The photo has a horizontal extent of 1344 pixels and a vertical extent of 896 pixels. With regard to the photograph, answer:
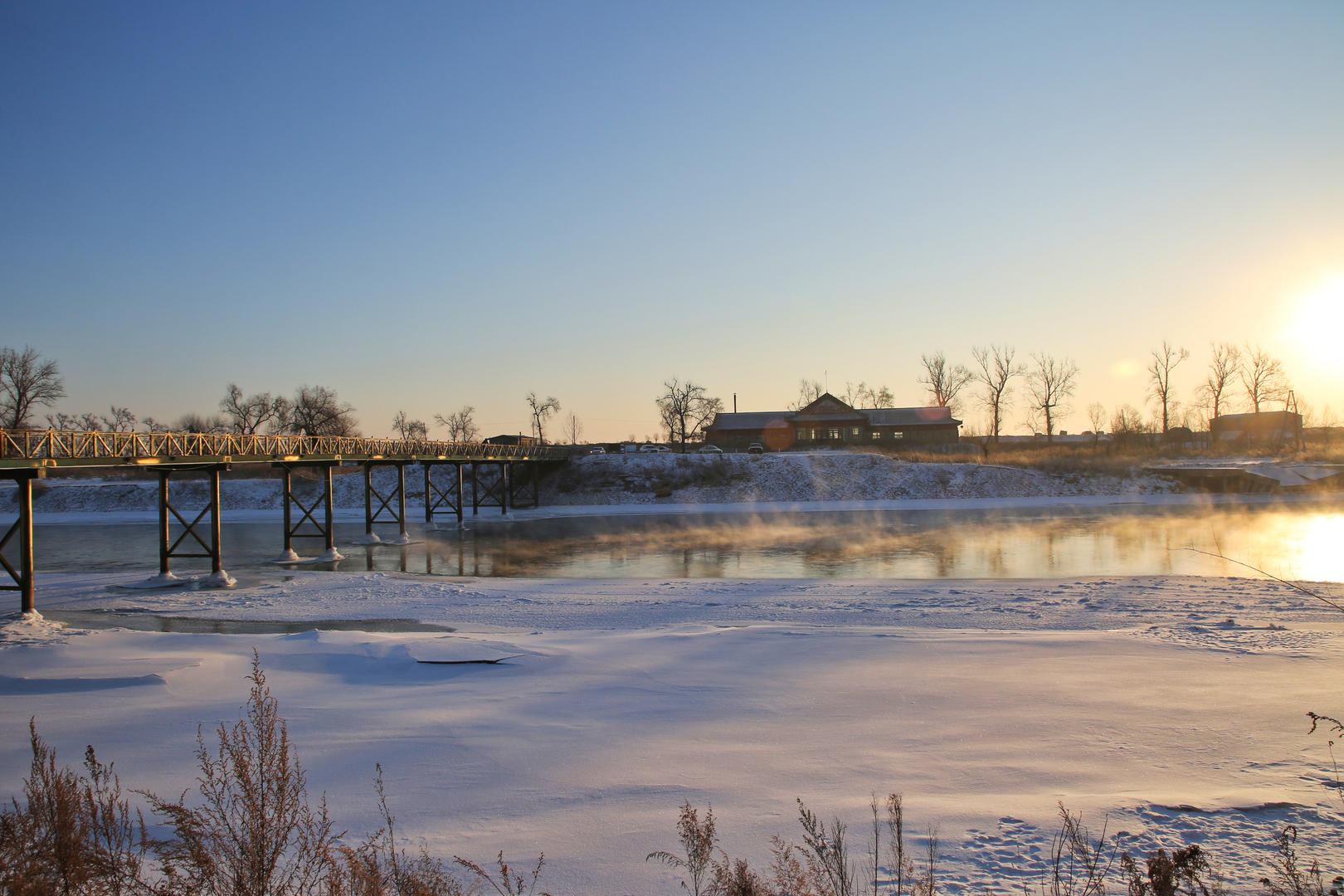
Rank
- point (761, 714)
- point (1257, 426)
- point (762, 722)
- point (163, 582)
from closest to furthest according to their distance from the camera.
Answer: point (762, 722)
point (761, 714)
point (163, 582)
point (1257, 426)

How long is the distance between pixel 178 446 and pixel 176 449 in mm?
161

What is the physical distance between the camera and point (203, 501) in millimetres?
61750

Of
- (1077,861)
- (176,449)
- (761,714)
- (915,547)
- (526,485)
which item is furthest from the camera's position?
(526,485)

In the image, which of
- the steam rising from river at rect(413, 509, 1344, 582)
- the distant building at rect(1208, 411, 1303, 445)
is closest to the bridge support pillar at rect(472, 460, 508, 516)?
the steam rising from river at rect(413, 509, 1344, 582)

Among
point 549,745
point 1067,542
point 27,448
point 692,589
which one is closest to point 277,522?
point 27,448

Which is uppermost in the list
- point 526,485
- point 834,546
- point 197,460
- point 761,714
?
point 197,460

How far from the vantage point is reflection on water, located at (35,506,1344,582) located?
74.1ft

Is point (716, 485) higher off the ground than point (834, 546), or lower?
higher

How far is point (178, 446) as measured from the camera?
2372 centimetres

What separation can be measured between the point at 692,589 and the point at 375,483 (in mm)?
52646

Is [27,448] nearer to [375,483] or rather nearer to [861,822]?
[861,822]

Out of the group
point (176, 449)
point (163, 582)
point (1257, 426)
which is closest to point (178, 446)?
point (176, 449)

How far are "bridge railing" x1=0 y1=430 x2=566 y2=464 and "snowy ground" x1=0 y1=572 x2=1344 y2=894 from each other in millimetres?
5617

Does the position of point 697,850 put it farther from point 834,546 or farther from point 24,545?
point 834,546
